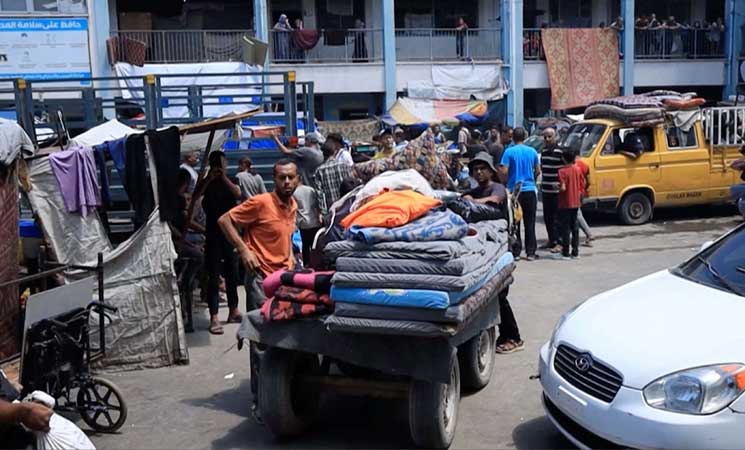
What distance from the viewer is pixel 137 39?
22.7 m

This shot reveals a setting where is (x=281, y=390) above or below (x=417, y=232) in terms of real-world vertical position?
below

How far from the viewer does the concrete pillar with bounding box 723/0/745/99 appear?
85.5 feet

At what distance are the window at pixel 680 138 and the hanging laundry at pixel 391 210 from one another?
1001cm

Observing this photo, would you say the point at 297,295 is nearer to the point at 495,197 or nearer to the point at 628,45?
the point at 495,197

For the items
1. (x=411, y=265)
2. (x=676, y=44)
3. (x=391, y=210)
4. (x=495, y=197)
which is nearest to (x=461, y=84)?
(x=676, y=44)

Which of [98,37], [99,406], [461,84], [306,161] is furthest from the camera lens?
[461,84]

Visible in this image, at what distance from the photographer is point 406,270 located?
14.5ft

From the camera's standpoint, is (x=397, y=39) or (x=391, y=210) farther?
(x=397, y=39)

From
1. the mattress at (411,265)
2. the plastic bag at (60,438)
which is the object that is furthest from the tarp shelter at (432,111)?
the plastic bag at (60,438)

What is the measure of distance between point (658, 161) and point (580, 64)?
41.9 feet

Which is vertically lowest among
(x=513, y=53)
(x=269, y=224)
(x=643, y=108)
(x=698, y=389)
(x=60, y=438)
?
(x=60, y=438)

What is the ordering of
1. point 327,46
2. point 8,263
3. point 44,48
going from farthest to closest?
point 327,46
point 44,48
point 8,263

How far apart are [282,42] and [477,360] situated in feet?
65.3

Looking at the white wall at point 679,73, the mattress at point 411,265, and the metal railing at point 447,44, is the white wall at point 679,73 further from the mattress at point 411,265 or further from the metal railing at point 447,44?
the mattress at point 411,265
